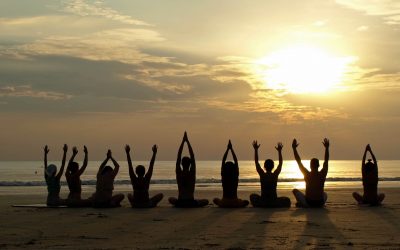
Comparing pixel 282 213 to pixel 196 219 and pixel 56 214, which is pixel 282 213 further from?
pixel 56 214

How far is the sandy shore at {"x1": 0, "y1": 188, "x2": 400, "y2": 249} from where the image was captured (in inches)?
473

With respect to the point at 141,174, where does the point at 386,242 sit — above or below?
below

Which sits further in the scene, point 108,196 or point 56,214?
point 108,196

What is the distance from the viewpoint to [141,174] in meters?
20.1

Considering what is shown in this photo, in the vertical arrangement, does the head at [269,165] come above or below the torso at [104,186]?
above

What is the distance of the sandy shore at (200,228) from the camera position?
473 inches

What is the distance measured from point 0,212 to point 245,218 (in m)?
7.69

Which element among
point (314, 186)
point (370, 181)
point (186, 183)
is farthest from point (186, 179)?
point (370, 181)

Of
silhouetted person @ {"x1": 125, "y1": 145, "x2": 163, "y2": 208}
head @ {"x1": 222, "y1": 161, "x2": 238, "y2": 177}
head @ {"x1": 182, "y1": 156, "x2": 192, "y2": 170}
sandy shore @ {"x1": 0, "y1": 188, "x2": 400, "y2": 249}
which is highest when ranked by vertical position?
head @ {"x1": 182, "y1": 156, "x2": 192, "y2": 170}

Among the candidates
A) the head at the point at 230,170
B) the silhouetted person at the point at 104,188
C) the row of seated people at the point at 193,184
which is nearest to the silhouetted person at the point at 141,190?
the row of seated people at the point at 193,184

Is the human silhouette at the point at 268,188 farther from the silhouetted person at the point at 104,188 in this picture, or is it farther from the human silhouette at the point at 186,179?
the silhouetted person at the point at 104,188

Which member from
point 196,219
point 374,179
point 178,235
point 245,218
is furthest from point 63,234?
point 374,179

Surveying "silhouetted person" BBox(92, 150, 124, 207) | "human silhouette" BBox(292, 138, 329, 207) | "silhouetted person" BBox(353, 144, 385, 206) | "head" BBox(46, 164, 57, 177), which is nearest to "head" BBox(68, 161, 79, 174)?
"head" BBox(46, 164, 57, 177)

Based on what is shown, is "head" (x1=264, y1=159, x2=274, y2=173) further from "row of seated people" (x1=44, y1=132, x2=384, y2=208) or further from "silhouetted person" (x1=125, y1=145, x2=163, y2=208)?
"silhouetted person" (x1=125, y1=145, x2=163, y2=208)
